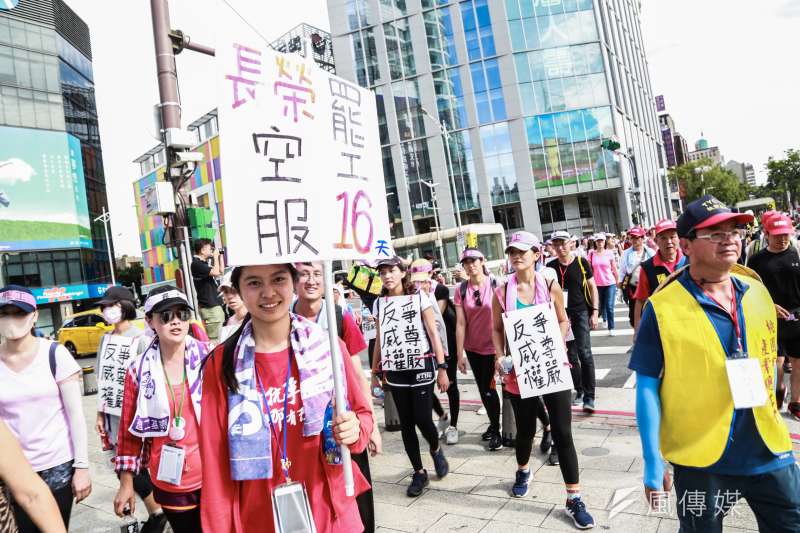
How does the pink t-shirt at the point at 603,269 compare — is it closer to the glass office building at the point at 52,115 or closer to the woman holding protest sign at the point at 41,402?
the woman holding protest sign at the point at 41,402

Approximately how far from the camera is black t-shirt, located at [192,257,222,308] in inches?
260

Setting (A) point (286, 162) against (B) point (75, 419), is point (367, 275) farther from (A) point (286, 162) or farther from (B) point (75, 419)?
(A) point (286, 162)

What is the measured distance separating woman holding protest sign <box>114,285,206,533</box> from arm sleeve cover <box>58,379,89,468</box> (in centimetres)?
35

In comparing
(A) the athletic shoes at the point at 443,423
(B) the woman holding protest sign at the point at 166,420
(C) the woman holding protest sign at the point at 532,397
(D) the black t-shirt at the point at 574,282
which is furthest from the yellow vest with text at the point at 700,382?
(A) the athletic shoes at the point at 443,423

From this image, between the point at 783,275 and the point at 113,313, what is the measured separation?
608 centimetres

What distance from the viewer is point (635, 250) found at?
9.28 meters

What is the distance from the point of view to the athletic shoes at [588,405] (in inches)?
222

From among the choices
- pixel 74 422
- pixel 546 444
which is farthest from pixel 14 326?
pixel 546 444

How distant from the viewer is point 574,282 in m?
6.03

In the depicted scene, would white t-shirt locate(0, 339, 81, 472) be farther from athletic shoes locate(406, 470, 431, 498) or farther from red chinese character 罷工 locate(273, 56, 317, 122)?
athletic shoes locate(406, 470, 431, 498)

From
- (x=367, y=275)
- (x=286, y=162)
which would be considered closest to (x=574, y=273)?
(x=367, y=275)

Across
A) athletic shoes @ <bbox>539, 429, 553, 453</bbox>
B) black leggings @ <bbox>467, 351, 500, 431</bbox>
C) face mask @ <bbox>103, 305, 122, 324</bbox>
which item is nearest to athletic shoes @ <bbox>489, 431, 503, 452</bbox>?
black leggings @ <bbox>467, 351, 500, 431</bbox>

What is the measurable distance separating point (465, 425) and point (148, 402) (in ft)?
12.3

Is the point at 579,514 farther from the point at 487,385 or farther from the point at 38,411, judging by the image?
the point at 38,411
